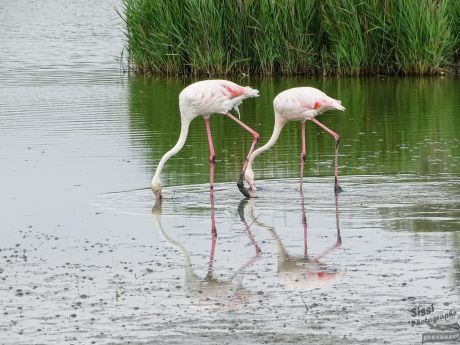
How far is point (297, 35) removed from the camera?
22.8 m

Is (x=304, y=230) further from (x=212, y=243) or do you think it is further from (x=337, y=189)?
(x=337, y=189)

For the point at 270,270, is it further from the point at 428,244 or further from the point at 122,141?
the point at 122,141

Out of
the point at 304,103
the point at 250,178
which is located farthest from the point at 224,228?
the point at 304,103

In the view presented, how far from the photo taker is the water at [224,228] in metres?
7.48

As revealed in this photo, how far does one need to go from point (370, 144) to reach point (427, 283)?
7566 mm

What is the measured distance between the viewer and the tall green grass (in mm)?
22562

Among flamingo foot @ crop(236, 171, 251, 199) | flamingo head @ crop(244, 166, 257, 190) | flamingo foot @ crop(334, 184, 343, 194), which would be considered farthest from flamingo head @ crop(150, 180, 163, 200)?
flamingo foot @ crop(334, 184, 343, 194)

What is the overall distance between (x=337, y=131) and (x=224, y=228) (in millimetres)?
6754

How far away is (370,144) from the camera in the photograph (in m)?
15.7

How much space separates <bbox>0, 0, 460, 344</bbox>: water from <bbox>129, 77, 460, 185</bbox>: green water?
0.16 feet

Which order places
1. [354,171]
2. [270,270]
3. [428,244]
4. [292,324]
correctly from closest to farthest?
[292,324] → [270,270] → [428,244] → [354,171]

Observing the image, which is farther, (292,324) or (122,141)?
(122,141)

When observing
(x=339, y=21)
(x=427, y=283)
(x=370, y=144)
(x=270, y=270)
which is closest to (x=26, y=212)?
(x=270, y=270)

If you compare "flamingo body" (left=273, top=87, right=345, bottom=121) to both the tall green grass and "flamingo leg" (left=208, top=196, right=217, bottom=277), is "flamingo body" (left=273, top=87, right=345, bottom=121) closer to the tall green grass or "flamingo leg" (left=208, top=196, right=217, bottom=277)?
"flamingo leg" (left=208, top=196, right=217, bottom=277)
